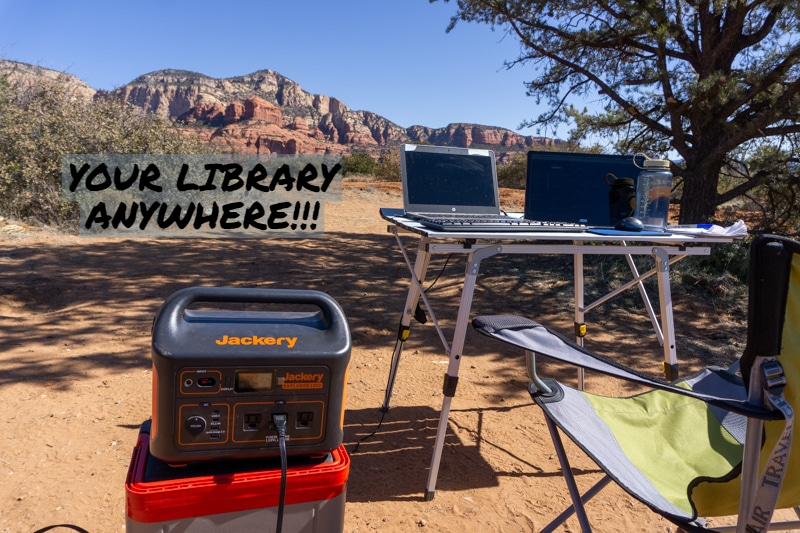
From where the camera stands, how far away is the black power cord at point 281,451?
1221 millimetres

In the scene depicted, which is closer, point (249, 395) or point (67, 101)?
point (249, 395)

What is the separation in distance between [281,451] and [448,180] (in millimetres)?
1755

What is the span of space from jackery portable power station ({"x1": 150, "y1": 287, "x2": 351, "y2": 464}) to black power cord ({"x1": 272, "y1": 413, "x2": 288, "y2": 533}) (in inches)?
0.6

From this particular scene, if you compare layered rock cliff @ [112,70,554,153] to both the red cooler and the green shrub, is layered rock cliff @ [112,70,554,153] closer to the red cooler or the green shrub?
the green shrub

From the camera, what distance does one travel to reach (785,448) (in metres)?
1.20

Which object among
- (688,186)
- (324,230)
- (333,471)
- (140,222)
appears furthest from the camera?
(324,230)

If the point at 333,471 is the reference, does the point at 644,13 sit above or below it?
above

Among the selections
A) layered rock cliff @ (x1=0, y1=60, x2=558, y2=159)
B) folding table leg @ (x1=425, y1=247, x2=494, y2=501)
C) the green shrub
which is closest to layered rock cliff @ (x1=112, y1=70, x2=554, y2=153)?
layered rock cliff @ (x1=0, y1=60, x2=558, y2=159)

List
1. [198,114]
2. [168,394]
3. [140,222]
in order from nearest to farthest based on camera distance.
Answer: [168,394], [140,222], [198,114]

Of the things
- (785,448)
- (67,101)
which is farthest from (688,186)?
(67,101)

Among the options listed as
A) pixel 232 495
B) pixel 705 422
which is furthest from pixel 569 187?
pixel 232 495

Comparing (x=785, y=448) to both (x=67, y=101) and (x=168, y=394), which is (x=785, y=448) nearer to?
(x=168, y=394)

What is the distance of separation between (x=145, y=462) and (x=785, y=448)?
1473mm

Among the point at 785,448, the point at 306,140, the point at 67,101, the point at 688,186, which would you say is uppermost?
the point at 306,140
